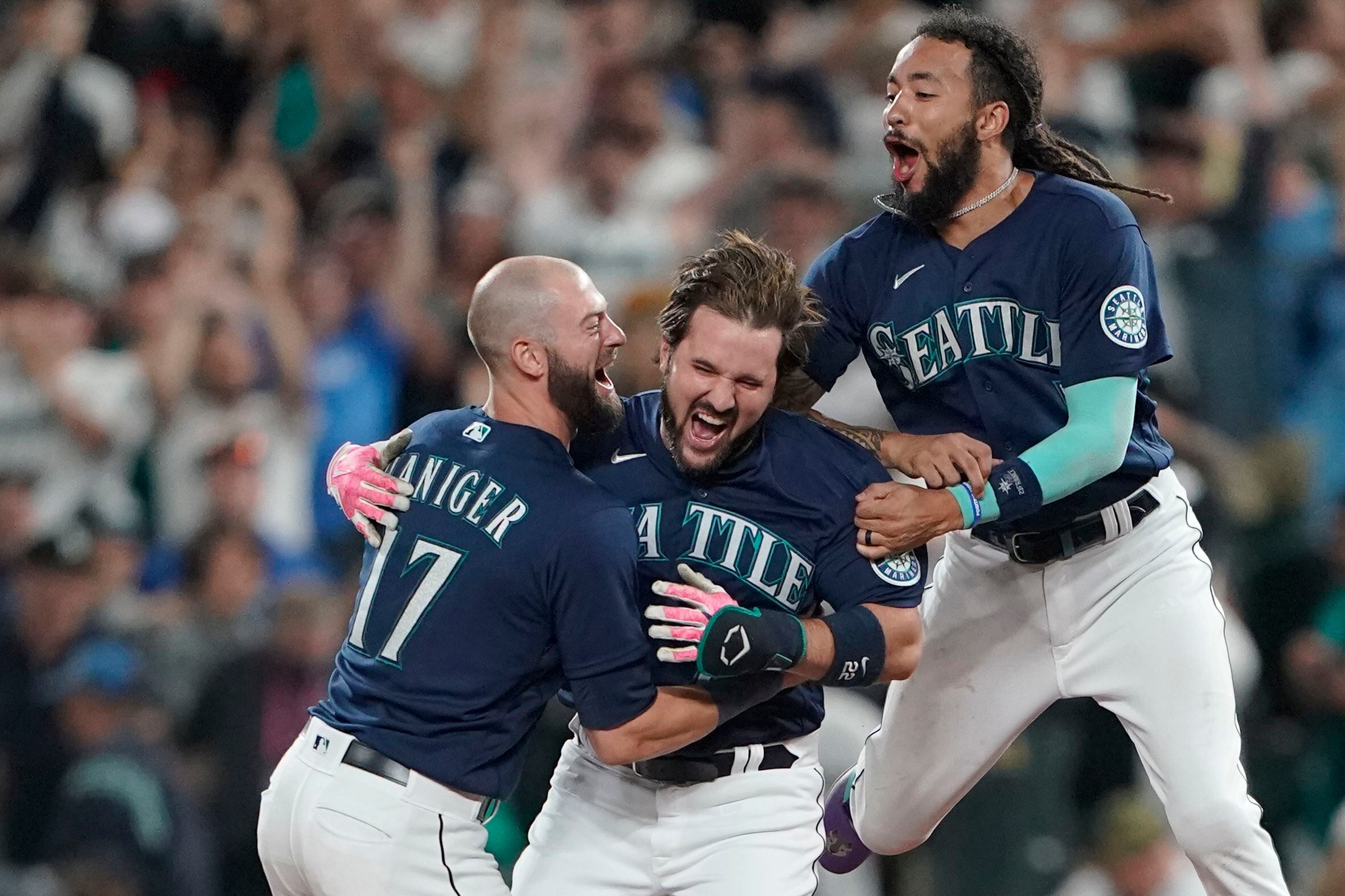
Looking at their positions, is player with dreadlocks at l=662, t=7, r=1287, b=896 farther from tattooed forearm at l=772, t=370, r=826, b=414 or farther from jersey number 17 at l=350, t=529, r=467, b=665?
jersey number 17 at l=350, t=529, r=467, b=665

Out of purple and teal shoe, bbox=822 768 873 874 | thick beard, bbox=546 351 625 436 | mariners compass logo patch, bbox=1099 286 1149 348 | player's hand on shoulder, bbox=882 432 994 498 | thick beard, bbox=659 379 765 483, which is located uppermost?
mariners compass logo patch, bbox=1099 286 1149 348

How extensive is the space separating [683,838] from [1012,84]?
79.8 inches

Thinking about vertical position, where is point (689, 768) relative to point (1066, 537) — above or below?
below

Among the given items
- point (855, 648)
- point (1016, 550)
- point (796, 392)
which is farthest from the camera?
point (1016, 550)

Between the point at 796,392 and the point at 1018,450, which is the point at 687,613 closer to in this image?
the point at 796,392

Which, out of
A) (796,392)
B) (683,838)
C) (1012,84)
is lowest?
(683,838)

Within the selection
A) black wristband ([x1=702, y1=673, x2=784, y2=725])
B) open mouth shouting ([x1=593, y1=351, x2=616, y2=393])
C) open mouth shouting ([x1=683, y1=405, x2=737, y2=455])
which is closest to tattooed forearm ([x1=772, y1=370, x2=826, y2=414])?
open mouth shouting ([x1=683, y1=405, x2=737, y2=455])

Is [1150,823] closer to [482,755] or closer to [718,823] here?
[718,823]

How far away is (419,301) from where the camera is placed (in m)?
8.34

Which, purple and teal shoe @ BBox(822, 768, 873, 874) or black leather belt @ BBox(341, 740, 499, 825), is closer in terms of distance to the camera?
black leather belt @ BBox(341, 740, 499, 825)

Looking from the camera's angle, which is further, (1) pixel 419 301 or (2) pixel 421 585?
(1) pixel 419 301

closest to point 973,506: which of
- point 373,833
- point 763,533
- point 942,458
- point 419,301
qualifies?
point 942,458

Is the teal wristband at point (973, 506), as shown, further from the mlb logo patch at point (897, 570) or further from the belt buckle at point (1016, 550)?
the belt buckle at point (1016, 550)

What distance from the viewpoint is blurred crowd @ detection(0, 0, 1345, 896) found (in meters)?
7.06
